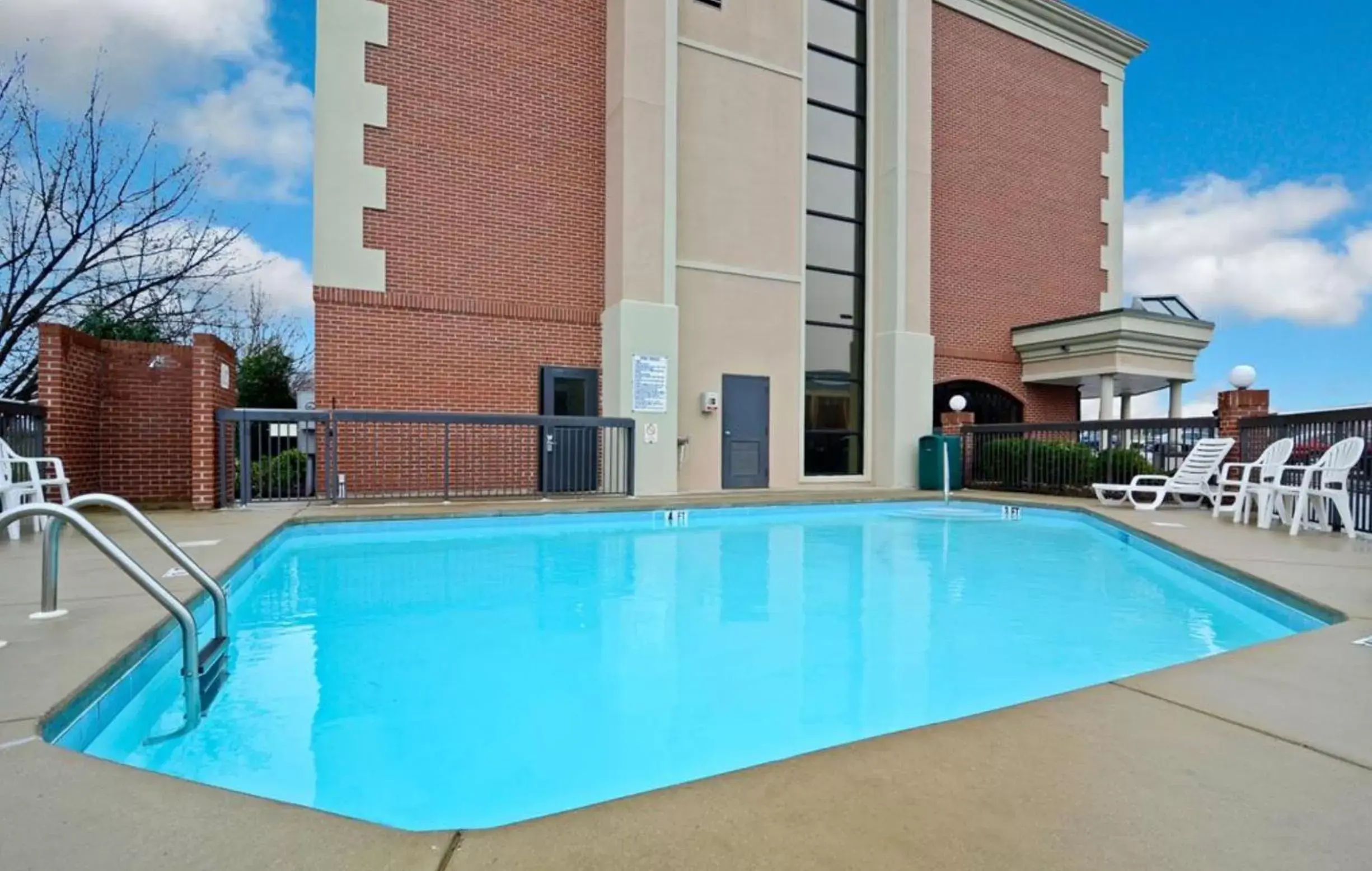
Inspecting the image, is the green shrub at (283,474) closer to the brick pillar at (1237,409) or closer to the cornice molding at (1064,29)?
the brick pillar at (1237,409)

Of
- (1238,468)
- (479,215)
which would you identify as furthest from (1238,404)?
(479,215)

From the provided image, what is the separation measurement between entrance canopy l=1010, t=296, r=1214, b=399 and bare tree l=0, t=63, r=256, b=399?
1508cm

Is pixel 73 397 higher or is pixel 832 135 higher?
pixel 832 135

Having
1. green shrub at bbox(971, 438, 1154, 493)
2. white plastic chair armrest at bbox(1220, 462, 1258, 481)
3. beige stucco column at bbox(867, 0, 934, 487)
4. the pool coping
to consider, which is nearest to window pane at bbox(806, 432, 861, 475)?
beige stucco column at bbox(867, 0, 934, 487)

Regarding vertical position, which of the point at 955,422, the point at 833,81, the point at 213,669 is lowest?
the point at 213,669

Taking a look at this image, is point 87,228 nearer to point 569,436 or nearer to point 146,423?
point 146,423

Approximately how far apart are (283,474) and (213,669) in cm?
712

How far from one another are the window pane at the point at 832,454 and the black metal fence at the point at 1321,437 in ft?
19.1

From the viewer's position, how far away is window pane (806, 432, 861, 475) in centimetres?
1247

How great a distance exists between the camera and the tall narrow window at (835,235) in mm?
12578

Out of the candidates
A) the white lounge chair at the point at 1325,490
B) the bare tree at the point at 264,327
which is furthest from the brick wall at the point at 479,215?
the bare tree at the point at 264,327

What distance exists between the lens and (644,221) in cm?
1015

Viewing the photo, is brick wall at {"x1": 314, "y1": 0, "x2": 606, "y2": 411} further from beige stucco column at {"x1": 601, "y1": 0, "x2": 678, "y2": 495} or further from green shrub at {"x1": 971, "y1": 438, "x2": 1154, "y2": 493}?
green shrub at {"x1": 971, "y1": 438, "x2": 1154, "y2": 493}

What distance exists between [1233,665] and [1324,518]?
18.1 feet
